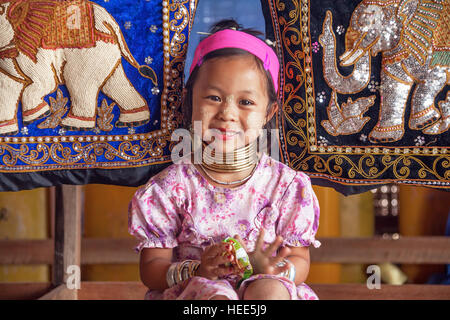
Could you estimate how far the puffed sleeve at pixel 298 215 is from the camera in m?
1.42

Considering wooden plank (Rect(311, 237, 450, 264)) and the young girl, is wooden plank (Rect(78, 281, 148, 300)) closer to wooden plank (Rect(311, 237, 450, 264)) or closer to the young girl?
the young girl

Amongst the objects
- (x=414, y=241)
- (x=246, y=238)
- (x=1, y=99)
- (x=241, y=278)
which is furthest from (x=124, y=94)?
(x=414, y=241)

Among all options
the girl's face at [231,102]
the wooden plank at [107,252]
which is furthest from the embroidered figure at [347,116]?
the wooden plank at [107,252]

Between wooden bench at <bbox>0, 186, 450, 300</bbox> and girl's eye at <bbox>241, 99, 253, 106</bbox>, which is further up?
girl's eye at <bbox>241, 99, 253, 106</bbox>

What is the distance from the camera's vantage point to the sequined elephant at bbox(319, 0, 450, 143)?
1616mm

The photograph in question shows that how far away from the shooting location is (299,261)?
1.39 meters

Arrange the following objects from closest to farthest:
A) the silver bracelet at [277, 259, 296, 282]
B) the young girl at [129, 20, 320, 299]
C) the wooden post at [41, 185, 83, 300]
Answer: the silver bracelet at [277, 259, 296, 282] < the young girl at [129, 20, 320, 299] < the wooden post at [41, 185, 83, 300]

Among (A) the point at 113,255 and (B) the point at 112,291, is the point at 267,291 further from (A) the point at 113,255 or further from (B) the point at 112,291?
(A) the point at 113,255

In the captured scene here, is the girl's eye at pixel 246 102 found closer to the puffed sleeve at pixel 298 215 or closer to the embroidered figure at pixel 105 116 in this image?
the puffed sleeve at pixel 298 215

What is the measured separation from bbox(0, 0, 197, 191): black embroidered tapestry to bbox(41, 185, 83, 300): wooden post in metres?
0.38

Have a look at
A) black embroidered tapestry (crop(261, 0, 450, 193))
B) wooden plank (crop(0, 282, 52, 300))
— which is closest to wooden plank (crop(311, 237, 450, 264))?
black embroidered tapestry (crop(261, 0, 450, 193))

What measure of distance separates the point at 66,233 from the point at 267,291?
1.14 m

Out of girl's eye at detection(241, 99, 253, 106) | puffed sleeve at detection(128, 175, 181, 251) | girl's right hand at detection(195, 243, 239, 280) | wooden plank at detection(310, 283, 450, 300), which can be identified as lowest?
wooden plank at detection(310, 283, 450, 300)
